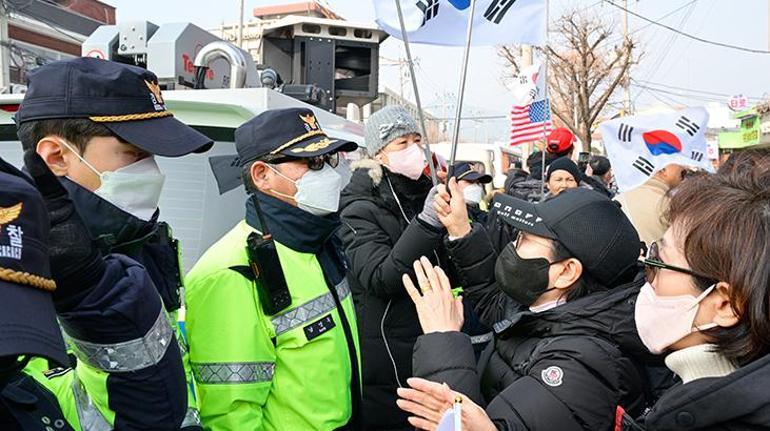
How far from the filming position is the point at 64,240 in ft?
3.63

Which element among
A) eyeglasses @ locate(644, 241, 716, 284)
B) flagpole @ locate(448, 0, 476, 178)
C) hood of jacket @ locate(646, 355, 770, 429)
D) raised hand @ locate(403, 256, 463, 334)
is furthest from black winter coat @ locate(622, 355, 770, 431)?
flagpole @ locate(448, 0, 476, 178)

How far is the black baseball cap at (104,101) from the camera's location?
5.50ft

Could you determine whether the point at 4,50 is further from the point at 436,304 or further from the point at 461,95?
the point at 436,304

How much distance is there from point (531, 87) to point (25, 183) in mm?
10658

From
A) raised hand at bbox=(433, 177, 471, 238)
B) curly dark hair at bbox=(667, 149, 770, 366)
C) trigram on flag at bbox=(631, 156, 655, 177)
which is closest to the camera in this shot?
curly dark hair at bbox=(667, 149, 770, 366)

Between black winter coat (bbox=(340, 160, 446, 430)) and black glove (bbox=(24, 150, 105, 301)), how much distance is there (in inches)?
68.1

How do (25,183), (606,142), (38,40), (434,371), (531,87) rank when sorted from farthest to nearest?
(38,40)
(531,87)
(606,142)
(434,371)
(25,183)

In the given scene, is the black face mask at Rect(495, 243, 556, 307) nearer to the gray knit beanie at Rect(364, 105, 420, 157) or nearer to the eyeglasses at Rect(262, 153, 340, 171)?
the eyeglasses at Rect(262, 153, 340, 171)

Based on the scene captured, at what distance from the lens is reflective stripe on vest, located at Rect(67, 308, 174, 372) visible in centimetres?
128

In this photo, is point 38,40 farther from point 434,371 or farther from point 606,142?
point 434,371

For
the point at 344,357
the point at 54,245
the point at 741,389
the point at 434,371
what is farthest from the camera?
the point at 344,357

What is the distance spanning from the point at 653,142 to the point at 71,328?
455cm

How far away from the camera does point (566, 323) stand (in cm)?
185

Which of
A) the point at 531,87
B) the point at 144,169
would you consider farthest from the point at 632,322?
the point at 531,87
